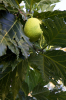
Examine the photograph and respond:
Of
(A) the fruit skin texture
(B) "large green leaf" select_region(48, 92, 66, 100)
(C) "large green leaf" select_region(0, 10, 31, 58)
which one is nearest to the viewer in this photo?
(C) "large green leaf" select_region(0, 10, 31, 58)

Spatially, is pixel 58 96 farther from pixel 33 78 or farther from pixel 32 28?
pixel 32 28

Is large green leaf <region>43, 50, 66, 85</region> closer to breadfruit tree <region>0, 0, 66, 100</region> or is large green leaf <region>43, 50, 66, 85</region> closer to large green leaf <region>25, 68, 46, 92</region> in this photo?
breadfruit tree <region>0, 0, 66, 100</region>

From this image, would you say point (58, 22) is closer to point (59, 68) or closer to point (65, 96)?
point (59, 68)

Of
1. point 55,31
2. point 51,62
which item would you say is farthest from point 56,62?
point 55,31

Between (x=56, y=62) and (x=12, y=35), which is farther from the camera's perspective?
(x=56, y=62)

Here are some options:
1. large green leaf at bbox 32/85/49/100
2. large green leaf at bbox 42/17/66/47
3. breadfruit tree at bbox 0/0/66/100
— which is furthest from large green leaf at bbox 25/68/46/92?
large green leaf at bbox 42/17/66/47

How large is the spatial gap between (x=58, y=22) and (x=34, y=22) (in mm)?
131

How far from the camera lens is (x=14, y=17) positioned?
1.73 ft

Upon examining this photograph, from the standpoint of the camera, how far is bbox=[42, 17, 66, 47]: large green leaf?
46cm

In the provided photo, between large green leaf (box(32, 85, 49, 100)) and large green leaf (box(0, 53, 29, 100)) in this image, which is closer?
large green leaf (box(0, 53, 29, 100))

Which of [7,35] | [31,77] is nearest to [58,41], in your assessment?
[7,35]

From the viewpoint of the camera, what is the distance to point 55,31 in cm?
50

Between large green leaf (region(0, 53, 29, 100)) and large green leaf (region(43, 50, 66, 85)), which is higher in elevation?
large green leaf (region(43, 50, 66, 85))

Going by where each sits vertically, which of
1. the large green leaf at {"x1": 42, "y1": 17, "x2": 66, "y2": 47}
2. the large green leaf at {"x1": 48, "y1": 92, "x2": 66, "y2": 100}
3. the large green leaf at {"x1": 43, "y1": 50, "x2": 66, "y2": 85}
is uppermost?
the large green leaf at {"x1": 42, "y1": 17, "x2": 66, "y2": 47}
